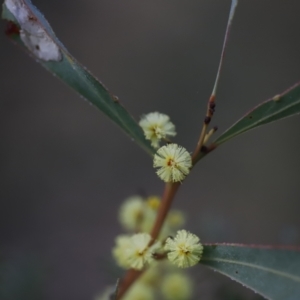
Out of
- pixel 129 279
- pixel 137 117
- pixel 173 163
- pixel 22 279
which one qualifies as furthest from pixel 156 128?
pixel 137 117

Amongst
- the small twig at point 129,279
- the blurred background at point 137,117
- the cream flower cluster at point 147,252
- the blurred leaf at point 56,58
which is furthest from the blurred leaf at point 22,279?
the blurred background at point 137,117

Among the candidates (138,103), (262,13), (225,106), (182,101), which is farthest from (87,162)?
(262,13)

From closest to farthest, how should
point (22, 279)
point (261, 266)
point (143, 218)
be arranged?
point (261, 266) → point (143, 218) → point (22, 279)

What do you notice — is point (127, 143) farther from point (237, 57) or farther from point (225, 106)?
point (237, 57)

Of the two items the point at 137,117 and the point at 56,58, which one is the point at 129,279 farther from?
the point at 137,117

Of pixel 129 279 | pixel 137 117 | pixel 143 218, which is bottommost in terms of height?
pixel 129 279

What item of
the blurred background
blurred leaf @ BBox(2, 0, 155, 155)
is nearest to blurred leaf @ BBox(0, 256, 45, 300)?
blurred leaf @ BBox(2, 0, 155, 155)

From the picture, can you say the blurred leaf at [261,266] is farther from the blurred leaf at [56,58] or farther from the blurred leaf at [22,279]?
the blurred leaf at [22,279]
